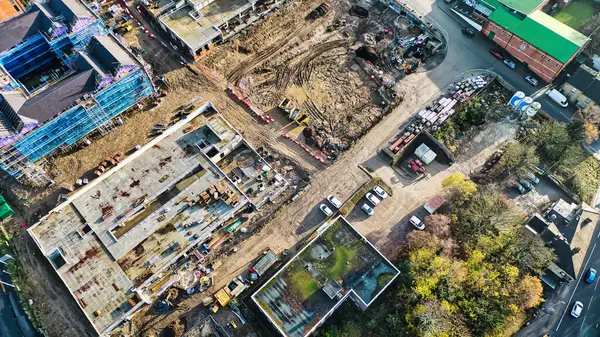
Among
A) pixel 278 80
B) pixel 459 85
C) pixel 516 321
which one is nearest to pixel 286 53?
pixel 278 80

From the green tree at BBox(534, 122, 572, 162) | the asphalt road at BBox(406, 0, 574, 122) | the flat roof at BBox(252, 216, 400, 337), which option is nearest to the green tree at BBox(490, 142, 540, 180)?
the green tree at BBox(534, 122, 572, 162)

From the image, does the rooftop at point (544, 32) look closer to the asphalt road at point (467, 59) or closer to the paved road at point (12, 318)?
the asphalt road at point (467, 59)

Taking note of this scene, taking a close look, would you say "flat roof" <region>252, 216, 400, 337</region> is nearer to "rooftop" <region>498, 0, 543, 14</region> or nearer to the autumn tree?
the autumn tree

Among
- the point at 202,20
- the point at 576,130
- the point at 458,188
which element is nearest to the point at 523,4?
the point at 576,130

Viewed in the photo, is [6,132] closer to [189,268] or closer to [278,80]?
[189,268]

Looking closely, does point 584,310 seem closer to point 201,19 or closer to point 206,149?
point 206,149

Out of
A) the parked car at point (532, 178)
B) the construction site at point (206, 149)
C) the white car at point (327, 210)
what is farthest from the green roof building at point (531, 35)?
the white car at point (327, 210)
